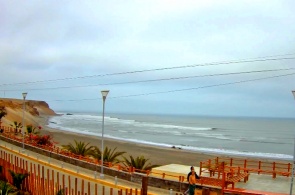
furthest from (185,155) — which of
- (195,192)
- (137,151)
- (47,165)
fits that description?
(195,192)

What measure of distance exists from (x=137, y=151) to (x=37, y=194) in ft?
112

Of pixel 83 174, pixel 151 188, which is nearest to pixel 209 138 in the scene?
pixel 83 174

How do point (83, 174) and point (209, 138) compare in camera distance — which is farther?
point (209, 138)

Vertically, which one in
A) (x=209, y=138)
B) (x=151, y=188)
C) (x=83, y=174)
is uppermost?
(x=151, y=188)

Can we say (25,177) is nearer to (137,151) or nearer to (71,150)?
(71,150)

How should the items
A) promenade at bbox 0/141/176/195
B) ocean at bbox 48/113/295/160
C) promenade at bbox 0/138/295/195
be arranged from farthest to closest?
ocean at bbox 48/113/295/160 < promenade at bbox 0/141/176/195 < promenade at bbox 0/138/295/195

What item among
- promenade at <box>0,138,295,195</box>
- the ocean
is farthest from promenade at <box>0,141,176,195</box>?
the ocean

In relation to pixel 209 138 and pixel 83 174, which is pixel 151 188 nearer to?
pixel 83 174

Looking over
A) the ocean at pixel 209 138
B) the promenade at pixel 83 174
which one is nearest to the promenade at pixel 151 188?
the promenade at pixel 83 174

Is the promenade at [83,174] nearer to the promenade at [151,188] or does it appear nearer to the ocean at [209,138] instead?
the promenade at [151,188]

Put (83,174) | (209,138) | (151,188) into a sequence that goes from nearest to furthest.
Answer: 1. (151,188)
2. (83,174)
3. (209,138)

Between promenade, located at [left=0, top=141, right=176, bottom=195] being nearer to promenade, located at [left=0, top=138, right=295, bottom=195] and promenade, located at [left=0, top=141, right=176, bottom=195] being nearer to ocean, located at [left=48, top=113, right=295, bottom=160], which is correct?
promenade, located at [left=0, top=138, right=295, bottom=195]

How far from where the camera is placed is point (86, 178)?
19000 millimetres

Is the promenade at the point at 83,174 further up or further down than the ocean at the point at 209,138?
further up
